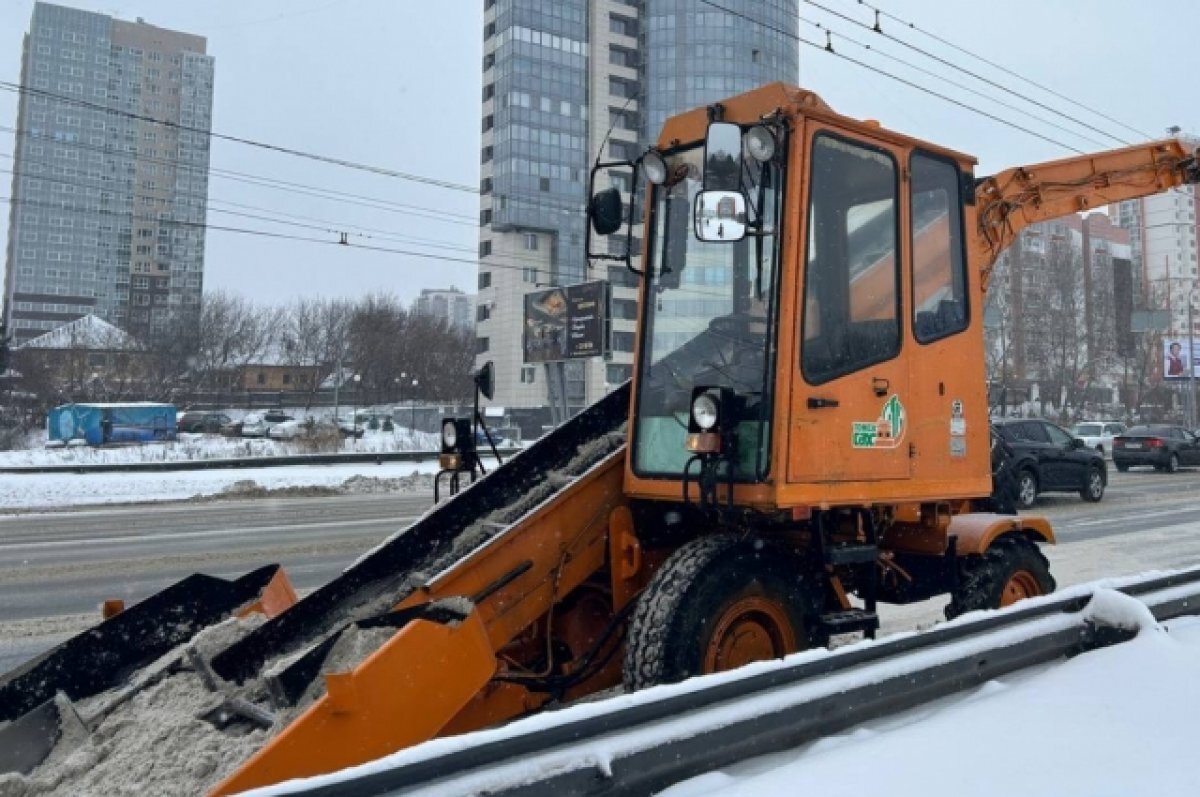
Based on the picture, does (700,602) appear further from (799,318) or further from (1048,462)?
(1048,462)

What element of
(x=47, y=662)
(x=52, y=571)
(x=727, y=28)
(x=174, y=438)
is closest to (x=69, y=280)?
(x=174, y=438)

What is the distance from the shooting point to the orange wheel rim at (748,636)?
3852 millimetres

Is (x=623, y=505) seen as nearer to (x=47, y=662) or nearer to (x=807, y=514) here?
(x=807, y=514)

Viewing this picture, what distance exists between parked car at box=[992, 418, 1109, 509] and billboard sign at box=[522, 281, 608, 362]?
42.4 feet

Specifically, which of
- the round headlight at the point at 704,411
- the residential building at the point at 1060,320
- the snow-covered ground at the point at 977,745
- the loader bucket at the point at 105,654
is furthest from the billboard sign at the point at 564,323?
the residential building at the point at 1060,320

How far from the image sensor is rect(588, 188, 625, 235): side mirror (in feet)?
15.9

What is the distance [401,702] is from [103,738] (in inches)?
49.8

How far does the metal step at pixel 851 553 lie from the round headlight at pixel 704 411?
0.98 meters

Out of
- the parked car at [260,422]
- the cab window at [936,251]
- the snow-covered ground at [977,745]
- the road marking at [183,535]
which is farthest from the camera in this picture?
the parked car at [260,422]

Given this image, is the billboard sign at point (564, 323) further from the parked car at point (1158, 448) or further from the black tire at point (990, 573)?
the black tire at point (990, 573)

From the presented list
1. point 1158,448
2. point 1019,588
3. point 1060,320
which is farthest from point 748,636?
point 1060,320

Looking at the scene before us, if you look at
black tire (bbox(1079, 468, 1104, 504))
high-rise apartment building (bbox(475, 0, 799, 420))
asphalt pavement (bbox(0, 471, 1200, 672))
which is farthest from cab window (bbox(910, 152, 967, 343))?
high-rise apartment building (bbox(475, 0, 799, 420))

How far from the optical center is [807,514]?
412 centimetres

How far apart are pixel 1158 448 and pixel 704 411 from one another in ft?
89.0
